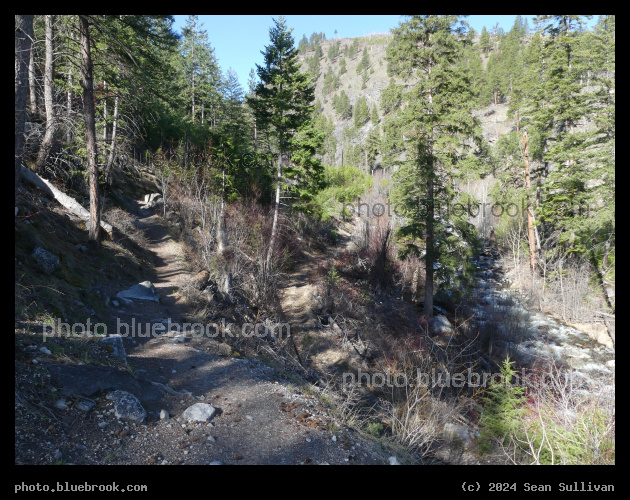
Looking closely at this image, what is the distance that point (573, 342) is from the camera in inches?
605

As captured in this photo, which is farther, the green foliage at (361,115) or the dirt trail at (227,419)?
the green foliage at (361,115)

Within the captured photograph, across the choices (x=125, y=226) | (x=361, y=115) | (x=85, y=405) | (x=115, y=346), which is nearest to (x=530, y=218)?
(x=125, y=226)

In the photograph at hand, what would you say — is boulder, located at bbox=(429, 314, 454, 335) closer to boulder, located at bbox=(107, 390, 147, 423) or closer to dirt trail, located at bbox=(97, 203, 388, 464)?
dirt trail, located at bbox=(97, 203, 388, 464)

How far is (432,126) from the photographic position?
1435 cm

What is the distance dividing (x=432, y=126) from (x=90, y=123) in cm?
1271

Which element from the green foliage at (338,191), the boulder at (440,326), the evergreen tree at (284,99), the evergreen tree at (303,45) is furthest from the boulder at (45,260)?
the evergreen tree at (303,45)

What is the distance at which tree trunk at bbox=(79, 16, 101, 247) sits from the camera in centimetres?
980

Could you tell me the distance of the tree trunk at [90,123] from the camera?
9.80m

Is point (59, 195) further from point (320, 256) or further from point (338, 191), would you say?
point (338, 191)

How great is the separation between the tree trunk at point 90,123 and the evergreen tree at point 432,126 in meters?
11.4

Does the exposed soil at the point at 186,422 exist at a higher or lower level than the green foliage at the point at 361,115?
lower

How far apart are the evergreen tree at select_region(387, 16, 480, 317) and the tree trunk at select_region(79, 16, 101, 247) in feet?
37.4

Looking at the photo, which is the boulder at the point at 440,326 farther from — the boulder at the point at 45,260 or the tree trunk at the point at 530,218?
the boulder at the point at 45,260

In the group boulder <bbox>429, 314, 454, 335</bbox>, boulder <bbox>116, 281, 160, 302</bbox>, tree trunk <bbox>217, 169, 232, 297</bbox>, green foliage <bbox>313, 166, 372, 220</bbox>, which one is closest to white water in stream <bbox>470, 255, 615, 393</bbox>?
boulder <bbox>429, 314, 454, 335</bbox>
